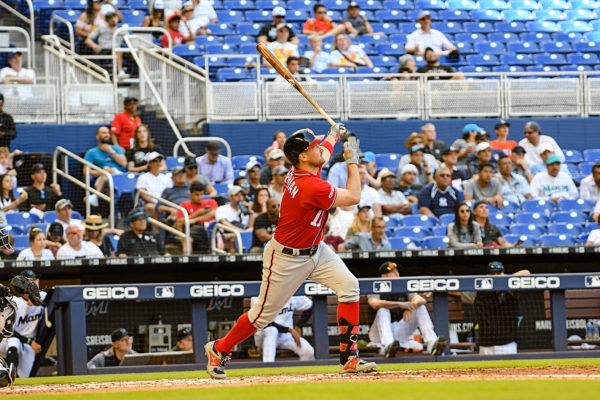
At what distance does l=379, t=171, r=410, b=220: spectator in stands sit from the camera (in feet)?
40.9

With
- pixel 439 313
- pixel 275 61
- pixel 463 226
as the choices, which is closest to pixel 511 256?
pixel 463 226

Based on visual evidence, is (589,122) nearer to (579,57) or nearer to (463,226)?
(579,57)

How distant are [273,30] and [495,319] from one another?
7.29 metres

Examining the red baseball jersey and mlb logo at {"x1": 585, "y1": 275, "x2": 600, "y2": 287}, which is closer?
the red baseball jersey

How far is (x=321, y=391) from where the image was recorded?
19.4ft

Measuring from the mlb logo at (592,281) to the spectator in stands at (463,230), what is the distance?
157 centimetres

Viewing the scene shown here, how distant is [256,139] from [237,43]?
2.27 meters

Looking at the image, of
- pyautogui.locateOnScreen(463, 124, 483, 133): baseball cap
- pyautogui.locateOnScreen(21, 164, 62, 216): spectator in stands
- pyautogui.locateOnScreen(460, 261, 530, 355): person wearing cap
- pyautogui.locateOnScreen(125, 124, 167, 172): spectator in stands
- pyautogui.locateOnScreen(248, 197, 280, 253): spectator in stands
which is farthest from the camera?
pyautogui.locateOnScreen(463, 124, 483, 133): baseball cap

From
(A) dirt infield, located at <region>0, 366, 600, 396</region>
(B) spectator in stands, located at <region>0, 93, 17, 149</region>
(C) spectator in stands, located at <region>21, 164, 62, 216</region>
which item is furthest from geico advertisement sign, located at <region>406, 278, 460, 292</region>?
(B) spectator in stands, located at <region>0, 93, 17, 149</region>

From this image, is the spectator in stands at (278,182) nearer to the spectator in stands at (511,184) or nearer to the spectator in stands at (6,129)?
the spectator in stands at (511,184)

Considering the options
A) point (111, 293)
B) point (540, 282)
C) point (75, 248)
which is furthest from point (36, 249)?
point (540, 282)

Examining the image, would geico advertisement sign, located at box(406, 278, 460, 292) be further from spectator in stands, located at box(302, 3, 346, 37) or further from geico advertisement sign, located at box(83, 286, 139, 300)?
spectator in stands, located at box(302, 3, 346, 37)

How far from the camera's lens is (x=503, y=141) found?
14344mm

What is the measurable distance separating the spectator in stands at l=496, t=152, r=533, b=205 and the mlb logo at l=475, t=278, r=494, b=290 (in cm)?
331
